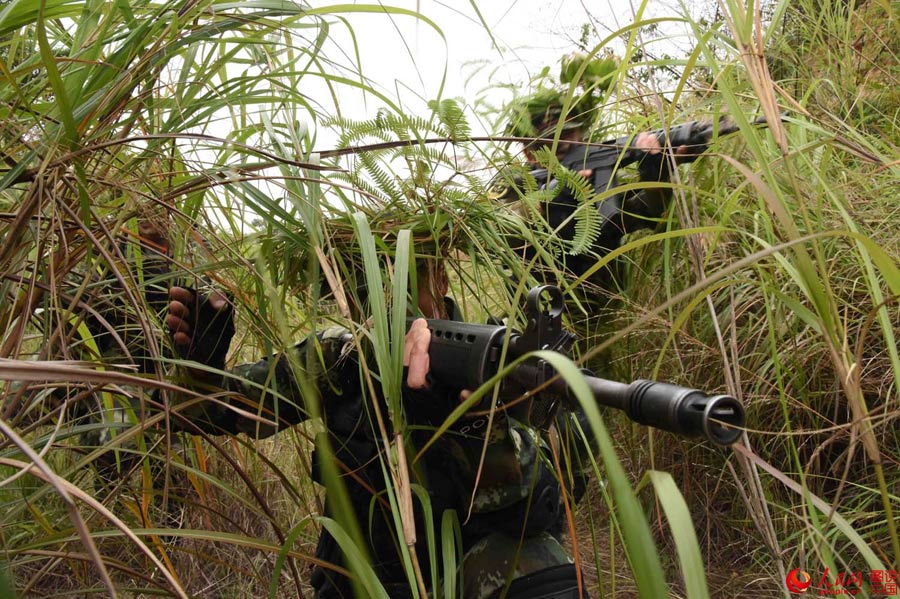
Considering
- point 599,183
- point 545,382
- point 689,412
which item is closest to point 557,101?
point 599,183

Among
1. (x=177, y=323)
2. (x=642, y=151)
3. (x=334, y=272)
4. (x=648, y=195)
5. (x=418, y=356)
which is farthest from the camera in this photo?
(x=648, y=195)

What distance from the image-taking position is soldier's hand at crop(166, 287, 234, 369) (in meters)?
1.42

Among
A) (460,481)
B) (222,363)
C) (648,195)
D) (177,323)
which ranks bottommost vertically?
(460,481)

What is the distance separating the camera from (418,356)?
1.27 m

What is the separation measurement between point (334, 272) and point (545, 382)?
391 millimetres

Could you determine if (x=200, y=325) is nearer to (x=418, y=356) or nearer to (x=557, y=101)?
(x=418, y=356)

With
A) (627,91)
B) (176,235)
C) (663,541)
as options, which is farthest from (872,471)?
(176,235)

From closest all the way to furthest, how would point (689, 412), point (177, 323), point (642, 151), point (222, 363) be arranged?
point (689, 412) → point (177, 323) → point (222, 363) → point (642, 151)

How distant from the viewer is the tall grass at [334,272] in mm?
740

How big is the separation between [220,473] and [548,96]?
1472mm

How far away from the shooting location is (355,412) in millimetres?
1626

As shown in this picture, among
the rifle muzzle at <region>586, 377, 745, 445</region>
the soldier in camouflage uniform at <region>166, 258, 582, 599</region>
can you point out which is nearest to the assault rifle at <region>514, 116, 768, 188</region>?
the soldier in camouflage uniform at <region>166, 258, 582, 599</region>

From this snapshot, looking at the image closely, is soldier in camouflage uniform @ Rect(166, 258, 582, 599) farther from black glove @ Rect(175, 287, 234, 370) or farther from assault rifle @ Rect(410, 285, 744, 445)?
assault rifle @ Rect(410, 285, 744, 445)

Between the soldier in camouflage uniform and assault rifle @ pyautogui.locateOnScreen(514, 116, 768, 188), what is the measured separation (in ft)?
1.65
